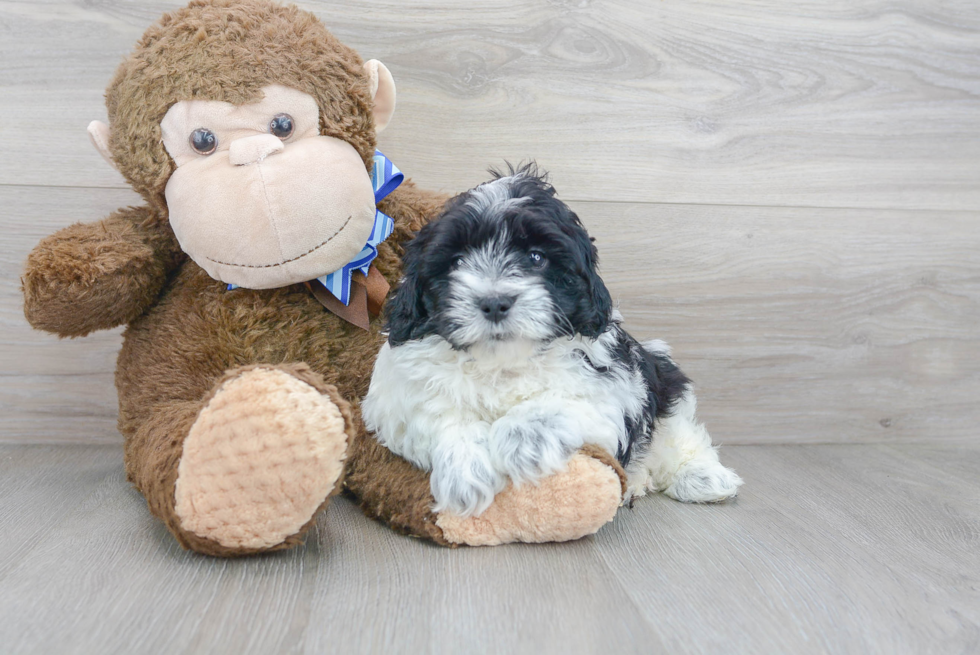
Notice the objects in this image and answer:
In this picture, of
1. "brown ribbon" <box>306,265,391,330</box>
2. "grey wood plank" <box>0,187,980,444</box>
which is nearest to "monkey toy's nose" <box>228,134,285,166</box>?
"brown ribbon" <box>306,265,391,330</box>

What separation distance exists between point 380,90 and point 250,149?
350 mm

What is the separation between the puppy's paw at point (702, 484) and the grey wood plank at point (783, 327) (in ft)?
1.67

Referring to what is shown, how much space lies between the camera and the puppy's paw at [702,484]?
5.50 ft

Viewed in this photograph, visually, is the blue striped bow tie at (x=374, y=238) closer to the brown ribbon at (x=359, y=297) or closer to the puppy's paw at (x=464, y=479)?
the brown ribbon at (x=359, y=297)

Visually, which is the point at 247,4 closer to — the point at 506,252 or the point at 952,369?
the point at 506,252

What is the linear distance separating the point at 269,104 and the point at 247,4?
232 mm

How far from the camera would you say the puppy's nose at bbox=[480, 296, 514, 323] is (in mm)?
1203

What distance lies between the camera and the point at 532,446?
4.17 ft

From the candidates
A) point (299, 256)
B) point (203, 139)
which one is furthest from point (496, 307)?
point (203, 139)

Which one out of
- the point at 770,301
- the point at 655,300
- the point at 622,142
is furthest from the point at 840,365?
the point at 622,142

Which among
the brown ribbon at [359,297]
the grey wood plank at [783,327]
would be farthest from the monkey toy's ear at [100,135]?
the grey wood plank at [783,327]

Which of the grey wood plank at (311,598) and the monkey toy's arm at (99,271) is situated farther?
the monkey toy's arm at (99,271)

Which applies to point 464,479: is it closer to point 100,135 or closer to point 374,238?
point 374,238

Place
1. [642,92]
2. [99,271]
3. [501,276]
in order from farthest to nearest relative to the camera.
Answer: [642,92], [99,271], [501,276]
